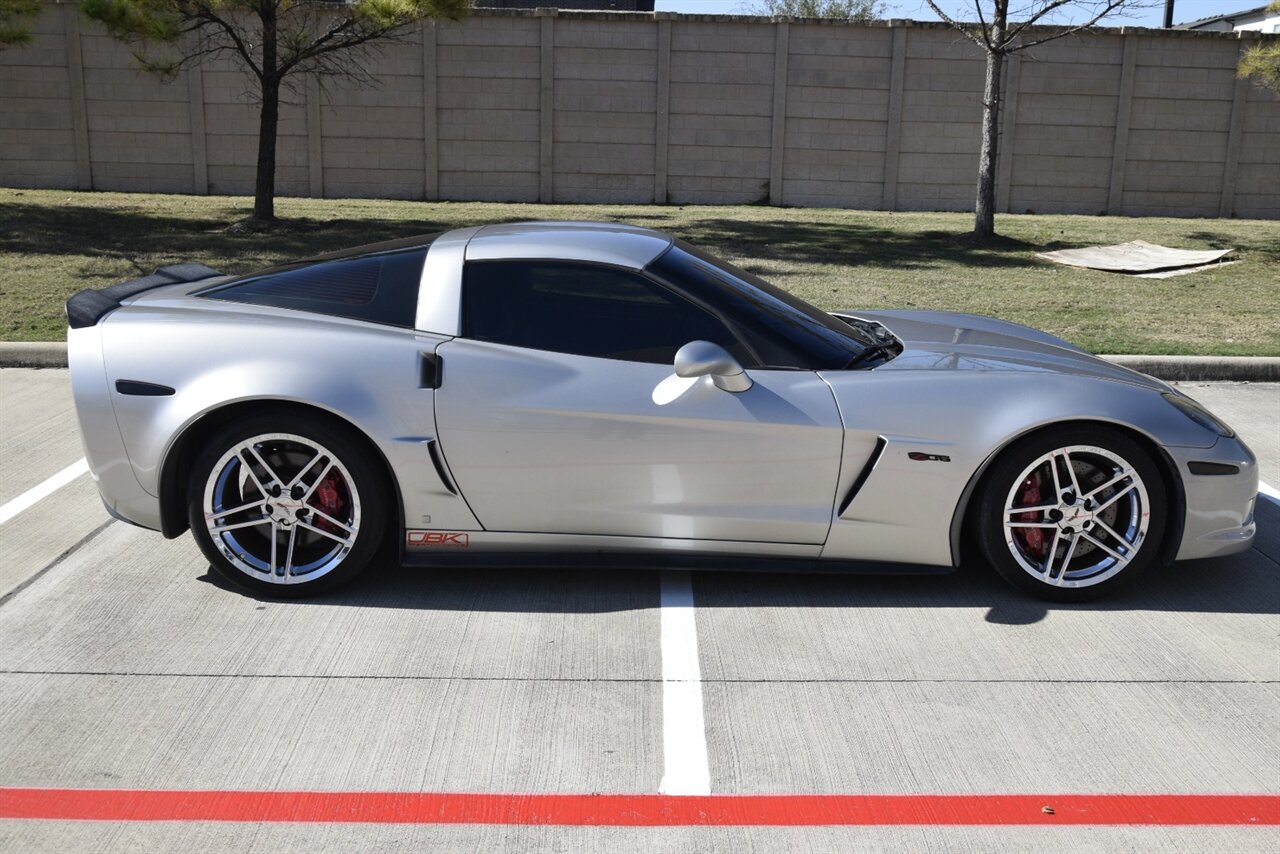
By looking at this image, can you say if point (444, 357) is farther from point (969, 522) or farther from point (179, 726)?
point (969, 522)

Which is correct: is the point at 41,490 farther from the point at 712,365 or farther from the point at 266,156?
the point at 266,156

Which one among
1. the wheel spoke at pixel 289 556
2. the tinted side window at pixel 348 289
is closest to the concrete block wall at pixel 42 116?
the tinted side window at pixel 348 289

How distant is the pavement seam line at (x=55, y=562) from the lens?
4.46 metres

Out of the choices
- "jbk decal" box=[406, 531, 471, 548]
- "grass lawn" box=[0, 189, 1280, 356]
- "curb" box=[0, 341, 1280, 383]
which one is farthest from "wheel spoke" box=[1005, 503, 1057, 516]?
"grass lawn" box=[0, 189, 1280, 356]

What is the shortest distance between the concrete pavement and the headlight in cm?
62

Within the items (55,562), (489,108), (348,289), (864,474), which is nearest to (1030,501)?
(864,474)

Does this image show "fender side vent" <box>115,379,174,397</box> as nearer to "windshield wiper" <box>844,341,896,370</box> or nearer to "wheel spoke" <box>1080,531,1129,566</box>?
"windshield wiper" <box>844,341,896,370</box>

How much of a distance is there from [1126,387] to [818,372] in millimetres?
1135

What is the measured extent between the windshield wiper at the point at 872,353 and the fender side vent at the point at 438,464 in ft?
4.91

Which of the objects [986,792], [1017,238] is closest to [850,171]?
[1017,238]

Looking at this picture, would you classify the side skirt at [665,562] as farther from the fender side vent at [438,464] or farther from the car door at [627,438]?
the fender side vent at [438,464]

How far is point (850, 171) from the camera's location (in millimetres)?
20672

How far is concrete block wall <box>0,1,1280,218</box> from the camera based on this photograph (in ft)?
65.1

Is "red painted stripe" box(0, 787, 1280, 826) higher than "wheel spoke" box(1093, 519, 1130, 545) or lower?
lower
